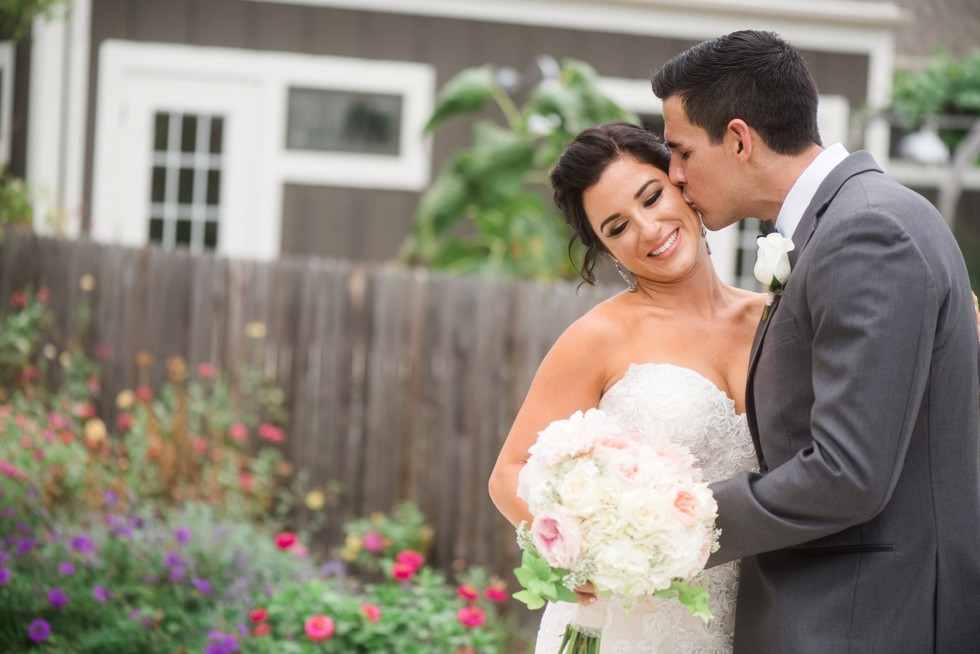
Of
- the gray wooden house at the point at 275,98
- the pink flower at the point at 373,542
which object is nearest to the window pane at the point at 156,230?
the gray wooden house at the point at 275,98

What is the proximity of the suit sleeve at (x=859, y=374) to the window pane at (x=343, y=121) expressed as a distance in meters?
8.13

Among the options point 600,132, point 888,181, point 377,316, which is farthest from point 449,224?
point 888,181

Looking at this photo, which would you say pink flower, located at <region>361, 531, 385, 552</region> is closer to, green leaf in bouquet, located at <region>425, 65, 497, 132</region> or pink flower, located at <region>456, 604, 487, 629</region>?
pink flower, located at <region>456, 604, 487, 629</region>

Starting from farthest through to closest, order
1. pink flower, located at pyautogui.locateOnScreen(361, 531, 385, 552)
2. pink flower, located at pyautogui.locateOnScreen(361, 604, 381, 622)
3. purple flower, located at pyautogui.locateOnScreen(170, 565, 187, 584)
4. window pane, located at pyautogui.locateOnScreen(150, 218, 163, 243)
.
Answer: window pane, located at pyautogui.locateOnScreen(150, 218, 163, 243), pink flower, located at pyautogui.locateOnScreen(361, 531, 385, 552), purple flower, located at pyautogui.locateOnScreen(170, 565, 187, 584), pink flower, located at pyautogui.locateOnScreen(361, 604, 381, 622)

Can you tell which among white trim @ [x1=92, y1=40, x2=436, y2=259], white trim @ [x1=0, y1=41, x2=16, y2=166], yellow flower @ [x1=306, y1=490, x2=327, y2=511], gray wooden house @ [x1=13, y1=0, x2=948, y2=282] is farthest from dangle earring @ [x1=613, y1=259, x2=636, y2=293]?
white trim @ [x1=0, y1=41, x2=16, y2=166]

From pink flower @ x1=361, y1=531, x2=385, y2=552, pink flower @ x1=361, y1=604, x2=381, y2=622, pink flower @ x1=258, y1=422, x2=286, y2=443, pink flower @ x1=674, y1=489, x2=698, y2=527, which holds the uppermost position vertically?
pink flower @ x1=674, y1=489, x2=698, y2=527

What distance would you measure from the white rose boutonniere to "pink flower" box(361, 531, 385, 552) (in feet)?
12.9

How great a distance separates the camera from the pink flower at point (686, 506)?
219 centimetres

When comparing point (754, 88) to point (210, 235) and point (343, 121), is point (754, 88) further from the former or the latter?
point (210, 235)

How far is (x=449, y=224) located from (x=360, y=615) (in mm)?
4471

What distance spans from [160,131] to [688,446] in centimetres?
815

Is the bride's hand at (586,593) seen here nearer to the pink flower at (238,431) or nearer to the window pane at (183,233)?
the pink flower at (238,431)

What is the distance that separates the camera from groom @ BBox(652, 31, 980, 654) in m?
2.06

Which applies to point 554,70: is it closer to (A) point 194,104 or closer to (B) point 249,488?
(A) point 194,104
